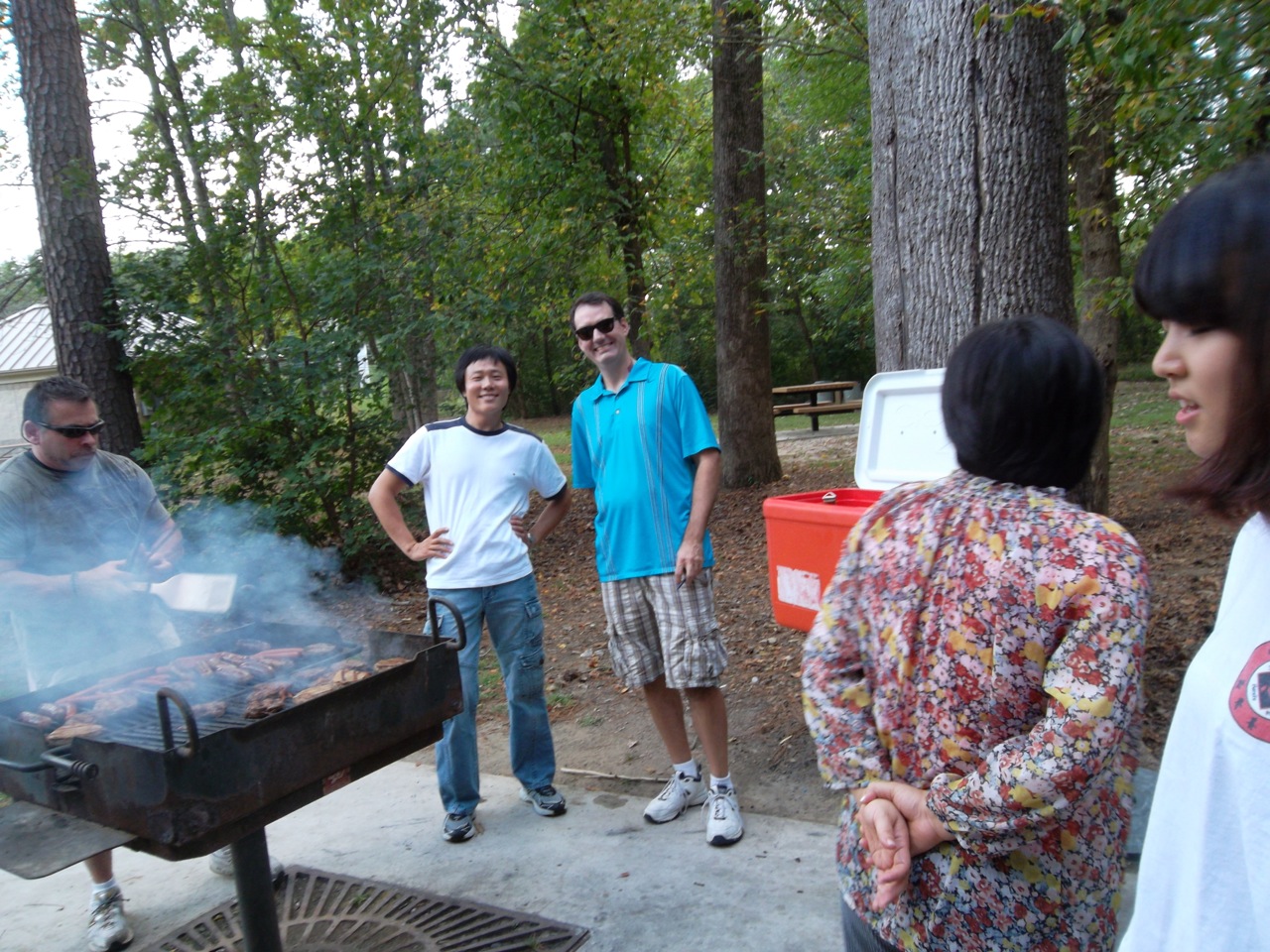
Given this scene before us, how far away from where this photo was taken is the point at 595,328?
374 centimetres

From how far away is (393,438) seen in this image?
8531mm

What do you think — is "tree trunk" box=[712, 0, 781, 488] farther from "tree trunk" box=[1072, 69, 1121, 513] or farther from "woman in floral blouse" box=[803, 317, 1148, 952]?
"woman in floral blouse" box=[803, 317, 1148, 952]

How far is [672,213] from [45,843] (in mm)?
10127

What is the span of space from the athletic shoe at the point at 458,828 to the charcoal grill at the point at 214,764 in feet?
2.93

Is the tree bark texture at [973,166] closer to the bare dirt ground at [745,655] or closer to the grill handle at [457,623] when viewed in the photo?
the bare dirt ground at [745,655]

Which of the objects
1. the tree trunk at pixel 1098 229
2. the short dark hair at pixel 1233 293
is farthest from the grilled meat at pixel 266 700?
the tree trunk at pixel 1098 229

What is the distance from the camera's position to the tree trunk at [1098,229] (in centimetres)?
539

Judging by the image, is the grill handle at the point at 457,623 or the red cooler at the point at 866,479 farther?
the red cooler at the point at 866,479

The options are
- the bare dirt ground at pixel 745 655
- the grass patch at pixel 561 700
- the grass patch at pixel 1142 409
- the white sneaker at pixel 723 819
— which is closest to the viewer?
the white sneaker at pixel 723 819

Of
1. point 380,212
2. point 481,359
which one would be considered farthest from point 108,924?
point 380,212

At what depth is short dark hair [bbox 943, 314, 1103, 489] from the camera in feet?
4.81

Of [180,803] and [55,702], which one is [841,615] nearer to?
[180,803]

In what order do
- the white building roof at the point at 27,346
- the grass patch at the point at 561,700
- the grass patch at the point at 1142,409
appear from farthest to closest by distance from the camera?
the white building roof at the point at 27,346 < the grass patch at the point at 1142,409 < the grass patch at the point at 561,700

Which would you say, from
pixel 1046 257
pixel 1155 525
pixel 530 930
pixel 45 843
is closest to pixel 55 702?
pixel 45 843
